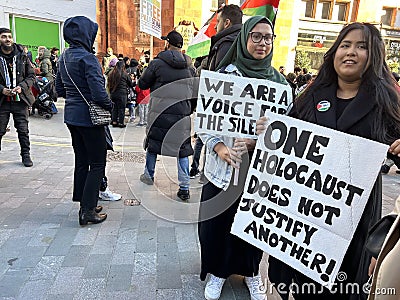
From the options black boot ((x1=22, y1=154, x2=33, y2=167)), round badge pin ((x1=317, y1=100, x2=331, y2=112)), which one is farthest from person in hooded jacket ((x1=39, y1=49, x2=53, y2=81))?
round badge pin ((x1=317, y1=100, x2=331, y2=112))

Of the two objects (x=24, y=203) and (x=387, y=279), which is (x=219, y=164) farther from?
(x=24, y=203)

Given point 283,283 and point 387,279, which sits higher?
point 387,279

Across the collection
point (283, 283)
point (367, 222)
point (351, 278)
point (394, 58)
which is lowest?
point (283, 283)

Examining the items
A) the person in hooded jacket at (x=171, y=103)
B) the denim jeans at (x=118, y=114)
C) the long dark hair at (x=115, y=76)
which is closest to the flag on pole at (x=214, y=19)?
the person in hooded jacket at (x=171, y=103)

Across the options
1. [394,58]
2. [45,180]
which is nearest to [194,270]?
[45,180]

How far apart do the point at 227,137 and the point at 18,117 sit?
426cm

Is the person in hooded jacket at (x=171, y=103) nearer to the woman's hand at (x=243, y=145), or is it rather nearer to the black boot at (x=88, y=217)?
the black boot at (x=88, y=217)

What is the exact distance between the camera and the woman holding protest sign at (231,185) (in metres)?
2.10

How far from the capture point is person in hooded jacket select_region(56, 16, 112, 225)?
3012 millimetres

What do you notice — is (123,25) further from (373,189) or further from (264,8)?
(373,189)

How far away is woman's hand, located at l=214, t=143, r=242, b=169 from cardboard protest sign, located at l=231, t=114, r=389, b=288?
0.55 feet

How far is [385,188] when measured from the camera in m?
5.39

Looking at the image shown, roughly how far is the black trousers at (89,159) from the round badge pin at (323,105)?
2.13m

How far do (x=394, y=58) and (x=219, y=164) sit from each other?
23771 mm
